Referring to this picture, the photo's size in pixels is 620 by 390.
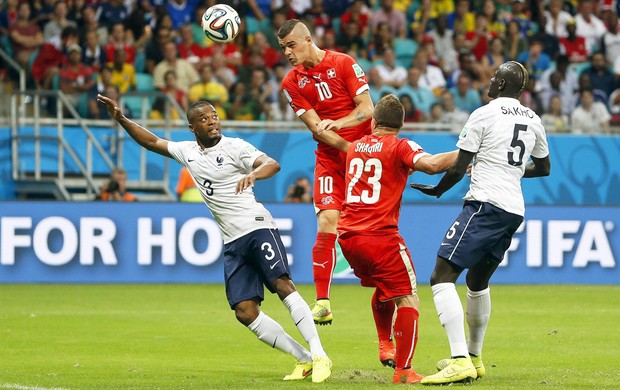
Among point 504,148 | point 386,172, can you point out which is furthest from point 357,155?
point 504,148

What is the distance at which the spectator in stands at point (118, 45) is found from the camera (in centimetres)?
2070

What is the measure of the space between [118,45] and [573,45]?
9072 millimetres

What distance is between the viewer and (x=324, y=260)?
33.0 feet

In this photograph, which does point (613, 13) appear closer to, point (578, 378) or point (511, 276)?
point (511, 276)

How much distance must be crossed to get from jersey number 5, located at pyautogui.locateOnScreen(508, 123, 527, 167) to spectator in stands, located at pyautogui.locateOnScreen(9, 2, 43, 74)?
45.3 ft

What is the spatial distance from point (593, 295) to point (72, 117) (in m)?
8.72

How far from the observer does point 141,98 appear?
19.2m

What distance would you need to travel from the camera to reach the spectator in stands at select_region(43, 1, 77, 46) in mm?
21094

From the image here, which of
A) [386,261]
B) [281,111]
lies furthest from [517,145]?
[281,111]

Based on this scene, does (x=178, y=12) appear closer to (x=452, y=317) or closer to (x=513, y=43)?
(x=513, y=43)

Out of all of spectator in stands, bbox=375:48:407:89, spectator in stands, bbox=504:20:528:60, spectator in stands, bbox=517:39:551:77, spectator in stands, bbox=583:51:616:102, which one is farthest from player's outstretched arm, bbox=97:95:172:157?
spectator in stands, bbox=504:20:528:60

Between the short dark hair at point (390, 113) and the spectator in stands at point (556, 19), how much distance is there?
16.0 meters

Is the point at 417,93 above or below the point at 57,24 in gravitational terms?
below

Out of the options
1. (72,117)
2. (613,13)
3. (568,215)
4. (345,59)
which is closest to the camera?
(345,59)
